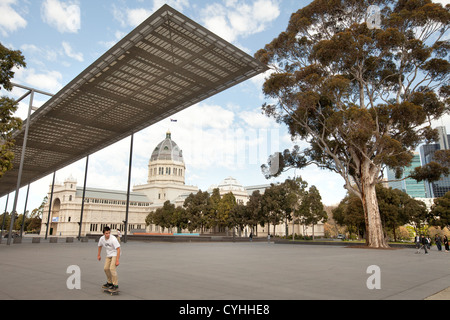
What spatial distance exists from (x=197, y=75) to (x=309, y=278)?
20.9m

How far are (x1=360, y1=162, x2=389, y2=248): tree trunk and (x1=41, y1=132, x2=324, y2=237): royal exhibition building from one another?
55050 mm

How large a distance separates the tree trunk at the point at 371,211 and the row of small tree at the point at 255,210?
17273mm

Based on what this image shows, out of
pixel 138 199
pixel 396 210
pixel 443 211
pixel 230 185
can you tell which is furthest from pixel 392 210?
pixel 138 199

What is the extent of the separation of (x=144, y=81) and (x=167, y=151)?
81.1m

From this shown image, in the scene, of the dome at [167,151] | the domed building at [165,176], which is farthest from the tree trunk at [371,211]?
the dome at [167,151]

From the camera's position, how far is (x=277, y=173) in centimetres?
3031

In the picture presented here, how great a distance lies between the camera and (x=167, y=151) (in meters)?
107

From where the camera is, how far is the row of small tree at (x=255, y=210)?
49.6 metres

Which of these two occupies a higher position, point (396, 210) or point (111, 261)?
point (396, 210)

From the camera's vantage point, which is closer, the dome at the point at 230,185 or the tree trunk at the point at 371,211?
the tree trunk at the point at 371,211

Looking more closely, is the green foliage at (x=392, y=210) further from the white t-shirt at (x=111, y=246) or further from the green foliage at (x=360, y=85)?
the white t-shirt at (x=111, y=246)

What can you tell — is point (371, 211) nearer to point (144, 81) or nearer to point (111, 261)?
point (144, 81)
